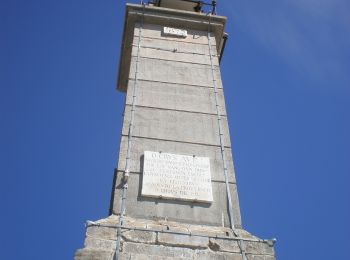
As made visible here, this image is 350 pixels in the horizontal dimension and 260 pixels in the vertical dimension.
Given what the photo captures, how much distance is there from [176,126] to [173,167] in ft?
3.55

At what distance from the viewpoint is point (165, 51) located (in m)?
9.94

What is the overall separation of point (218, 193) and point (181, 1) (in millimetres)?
7451

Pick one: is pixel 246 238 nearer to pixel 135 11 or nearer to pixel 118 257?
pixel 118 257

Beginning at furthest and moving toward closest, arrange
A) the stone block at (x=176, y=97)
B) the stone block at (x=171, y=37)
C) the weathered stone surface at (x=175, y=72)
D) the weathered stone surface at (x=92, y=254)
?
the stone block at (x=171, y=37)
the weathered stone surface at (x=175, y=72)
the stone block at (x=176, y=97)
the weathered stone surface at (x=92, y=254)

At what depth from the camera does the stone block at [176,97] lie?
8.38 metres

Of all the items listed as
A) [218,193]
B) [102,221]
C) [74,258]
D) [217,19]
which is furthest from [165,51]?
[74,258]

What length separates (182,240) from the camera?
5.99 meters

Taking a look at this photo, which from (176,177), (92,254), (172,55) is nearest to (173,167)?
(176,177)

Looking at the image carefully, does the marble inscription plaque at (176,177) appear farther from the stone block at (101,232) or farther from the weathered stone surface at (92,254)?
the weathered stone surface at (92,254)

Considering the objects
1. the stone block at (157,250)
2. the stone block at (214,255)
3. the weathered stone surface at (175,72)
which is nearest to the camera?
the stone block at (157,250)

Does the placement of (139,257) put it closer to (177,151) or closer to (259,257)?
(259,257)

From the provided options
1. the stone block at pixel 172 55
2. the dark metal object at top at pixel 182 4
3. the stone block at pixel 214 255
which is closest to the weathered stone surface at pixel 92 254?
the stone block at pixel 214 255

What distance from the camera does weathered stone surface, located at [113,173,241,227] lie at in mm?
6500

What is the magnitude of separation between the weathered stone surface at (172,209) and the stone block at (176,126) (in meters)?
1.14
